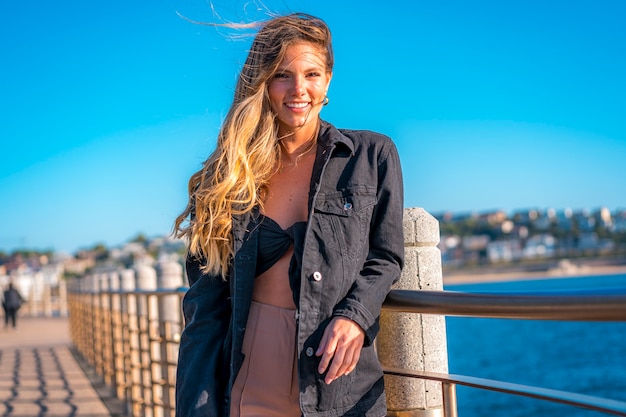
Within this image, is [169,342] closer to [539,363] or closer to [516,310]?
[516,310]

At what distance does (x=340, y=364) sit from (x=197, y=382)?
44 cm

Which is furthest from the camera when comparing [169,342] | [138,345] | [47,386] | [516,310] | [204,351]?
[47,386]

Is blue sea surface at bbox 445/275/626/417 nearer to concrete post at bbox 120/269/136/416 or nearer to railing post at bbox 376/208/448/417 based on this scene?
concrete post at bbox 120/269/136/416

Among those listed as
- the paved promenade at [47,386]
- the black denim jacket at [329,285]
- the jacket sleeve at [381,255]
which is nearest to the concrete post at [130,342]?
the paved promenade at [47,386]

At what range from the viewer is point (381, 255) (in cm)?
214

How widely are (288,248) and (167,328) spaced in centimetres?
359

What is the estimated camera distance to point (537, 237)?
135 metres

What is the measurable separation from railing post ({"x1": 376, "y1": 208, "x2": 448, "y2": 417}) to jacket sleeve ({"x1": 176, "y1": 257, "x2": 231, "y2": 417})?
551 millimetres

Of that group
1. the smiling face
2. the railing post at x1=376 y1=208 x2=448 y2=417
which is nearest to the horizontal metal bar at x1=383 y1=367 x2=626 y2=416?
the railing post at x1=376 y1=208 x2=448 y2=417

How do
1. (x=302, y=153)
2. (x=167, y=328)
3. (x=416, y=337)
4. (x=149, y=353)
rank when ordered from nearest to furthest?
(x=302, y=153)
(x=416, y=337)
(x=167, y=328)
(x=149, y=353)

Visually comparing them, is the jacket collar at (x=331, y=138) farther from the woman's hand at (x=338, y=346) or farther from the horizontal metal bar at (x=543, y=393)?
the horizontal metal bar at (x=543, y=393)

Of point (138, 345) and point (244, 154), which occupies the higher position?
point (244, 154)

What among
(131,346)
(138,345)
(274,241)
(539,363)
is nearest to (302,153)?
(274,241)

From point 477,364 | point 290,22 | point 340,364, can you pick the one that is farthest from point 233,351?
point 477,364
